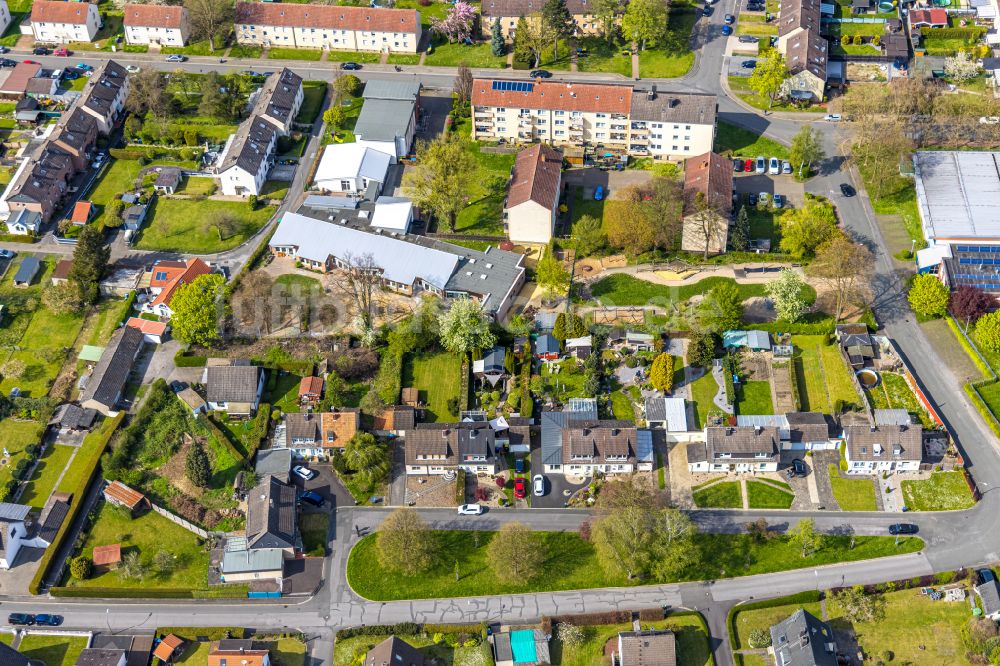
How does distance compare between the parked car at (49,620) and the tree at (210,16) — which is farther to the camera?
the tree at (210,16)

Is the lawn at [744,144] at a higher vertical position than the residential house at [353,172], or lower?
higher

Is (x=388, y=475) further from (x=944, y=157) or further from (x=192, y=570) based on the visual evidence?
(x=944, y=157)

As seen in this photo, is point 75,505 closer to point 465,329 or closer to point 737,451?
point 465,329

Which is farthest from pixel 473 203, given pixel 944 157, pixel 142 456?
pixel 944 157

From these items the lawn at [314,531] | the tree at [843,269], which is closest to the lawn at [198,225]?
the lawn at [314,531]

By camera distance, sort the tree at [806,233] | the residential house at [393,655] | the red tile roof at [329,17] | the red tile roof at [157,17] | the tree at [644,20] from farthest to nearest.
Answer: the red tile roof at [157,17]
the red tile roof at [329,17]
the tree at [644,20]
the tree at [806,233]
the residential house at [393,655]

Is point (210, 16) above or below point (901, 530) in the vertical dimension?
above

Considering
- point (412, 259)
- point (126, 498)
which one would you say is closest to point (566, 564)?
point (126, 498)

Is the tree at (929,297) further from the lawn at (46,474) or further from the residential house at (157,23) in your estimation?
the residential house at (157,23)
